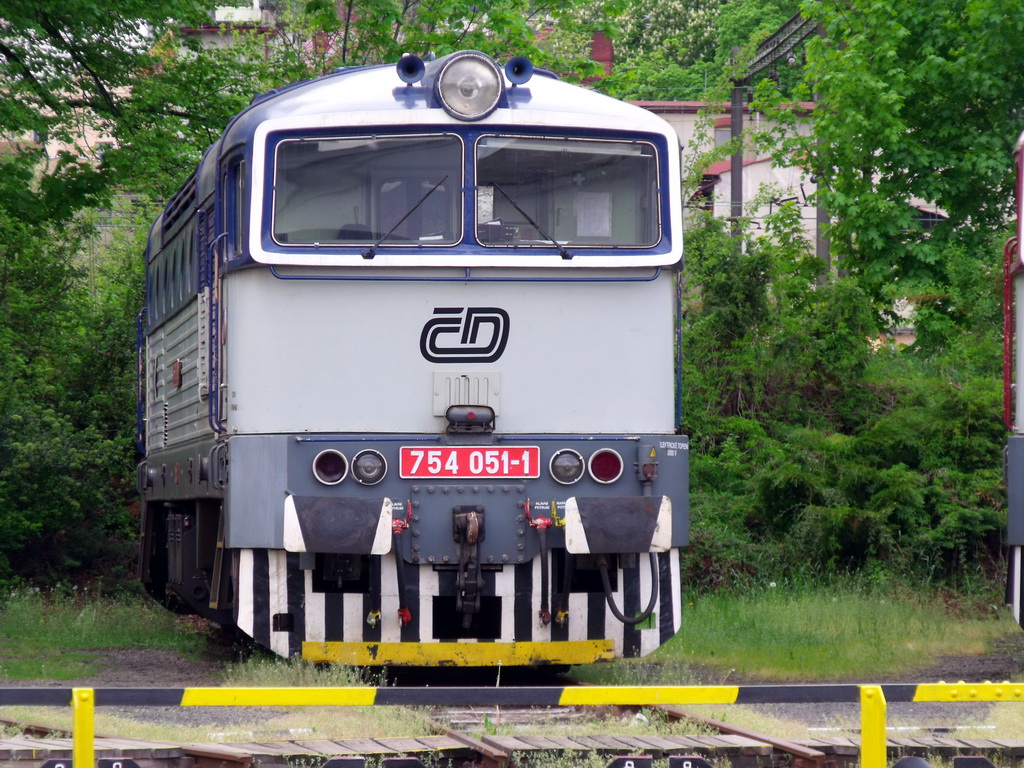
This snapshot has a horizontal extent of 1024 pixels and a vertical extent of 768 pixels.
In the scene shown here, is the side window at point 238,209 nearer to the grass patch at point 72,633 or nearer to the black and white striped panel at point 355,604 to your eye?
the black and white striped panel at point 355,604

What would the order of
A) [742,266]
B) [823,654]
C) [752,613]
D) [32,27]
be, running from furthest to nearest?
[742,266], [32,27], [752,613], [823,654]


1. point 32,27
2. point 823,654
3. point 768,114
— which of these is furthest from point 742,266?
point 32,27

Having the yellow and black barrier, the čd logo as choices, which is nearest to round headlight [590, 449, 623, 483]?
the čd logo

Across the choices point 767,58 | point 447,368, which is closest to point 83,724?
point 447,368

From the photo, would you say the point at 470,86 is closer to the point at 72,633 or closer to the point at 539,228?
the point at 539,228

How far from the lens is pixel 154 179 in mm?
14469

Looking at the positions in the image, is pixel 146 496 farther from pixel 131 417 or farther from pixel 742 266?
pixel 742 266

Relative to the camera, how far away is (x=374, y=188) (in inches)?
317

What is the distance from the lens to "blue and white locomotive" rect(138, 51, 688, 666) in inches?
311

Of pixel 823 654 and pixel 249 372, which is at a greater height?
pixel 249 372

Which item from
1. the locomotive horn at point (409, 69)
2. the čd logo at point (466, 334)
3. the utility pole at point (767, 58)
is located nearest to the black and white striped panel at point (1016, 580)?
the čd logo at point (466, 334)

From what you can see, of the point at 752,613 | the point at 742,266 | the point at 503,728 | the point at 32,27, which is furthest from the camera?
the point at 742,266

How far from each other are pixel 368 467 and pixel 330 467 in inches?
8.2

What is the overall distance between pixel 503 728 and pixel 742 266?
34.7 ft
